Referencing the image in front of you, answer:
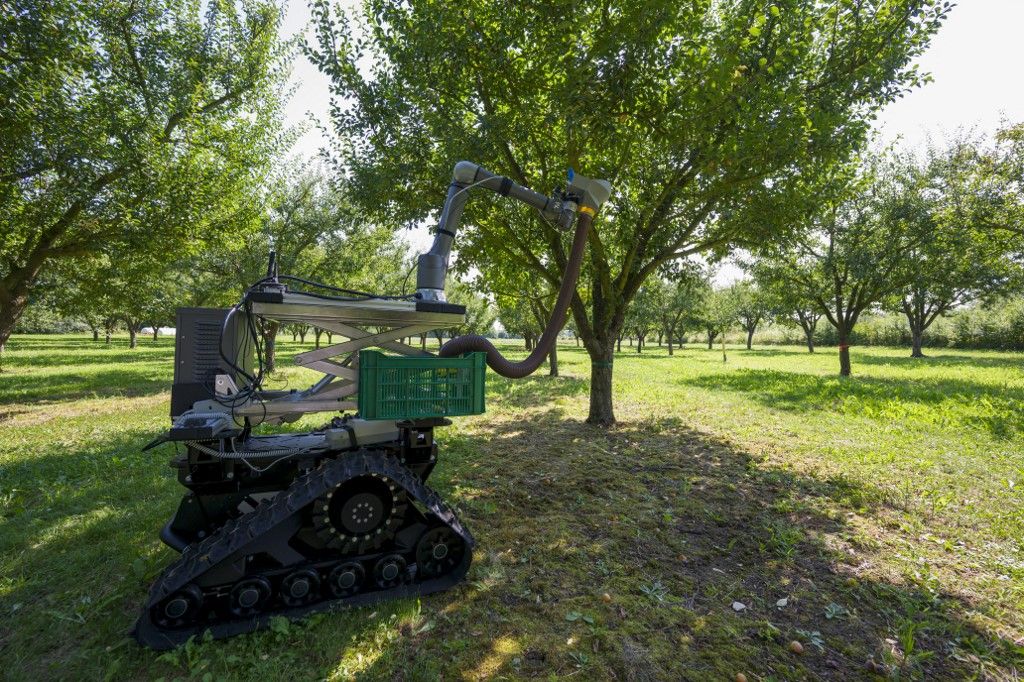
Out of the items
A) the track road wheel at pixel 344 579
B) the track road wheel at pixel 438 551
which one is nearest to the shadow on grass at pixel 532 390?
the track road wheel at pixel 438 551

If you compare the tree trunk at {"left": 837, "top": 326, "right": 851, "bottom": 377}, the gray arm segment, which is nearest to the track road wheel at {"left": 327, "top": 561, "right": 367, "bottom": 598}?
the gray arm segment

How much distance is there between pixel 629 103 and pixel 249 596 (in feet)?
22.9

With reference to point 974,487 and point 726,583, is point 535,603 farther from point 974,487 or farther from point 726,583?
point 974,487

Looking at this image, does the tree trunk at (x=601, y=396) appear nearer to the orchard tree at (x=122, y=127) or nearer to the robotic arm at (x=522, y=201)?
the robotic arm at (x=522, y=201)

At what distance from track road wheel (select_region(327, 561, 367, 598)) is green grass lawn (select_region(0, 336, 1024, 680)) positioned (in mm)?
157

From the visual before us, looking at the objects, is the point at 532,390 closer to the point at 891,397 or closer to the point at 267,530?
the point at 891,397

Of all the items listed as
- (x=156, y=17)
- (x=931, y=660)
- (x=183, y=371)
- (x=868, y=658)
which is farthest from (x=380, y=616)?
(x=156, y=17)

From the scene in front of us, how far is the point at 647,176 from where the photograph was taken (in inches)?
331

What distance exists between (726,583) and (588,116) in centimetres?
621

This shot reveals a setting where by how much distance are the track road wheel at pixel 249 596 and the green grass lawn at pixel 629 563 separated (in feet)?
0.58

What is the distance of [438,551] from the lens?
11.7 feet

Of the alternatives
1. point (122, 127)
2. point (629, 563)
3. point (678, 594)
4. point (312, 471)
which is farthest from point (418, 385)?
point (122, 127)

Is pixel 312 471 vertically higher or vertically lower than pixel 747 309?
lower

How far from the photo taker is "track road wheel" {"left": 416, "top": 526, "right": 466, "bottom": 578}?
3.52m
